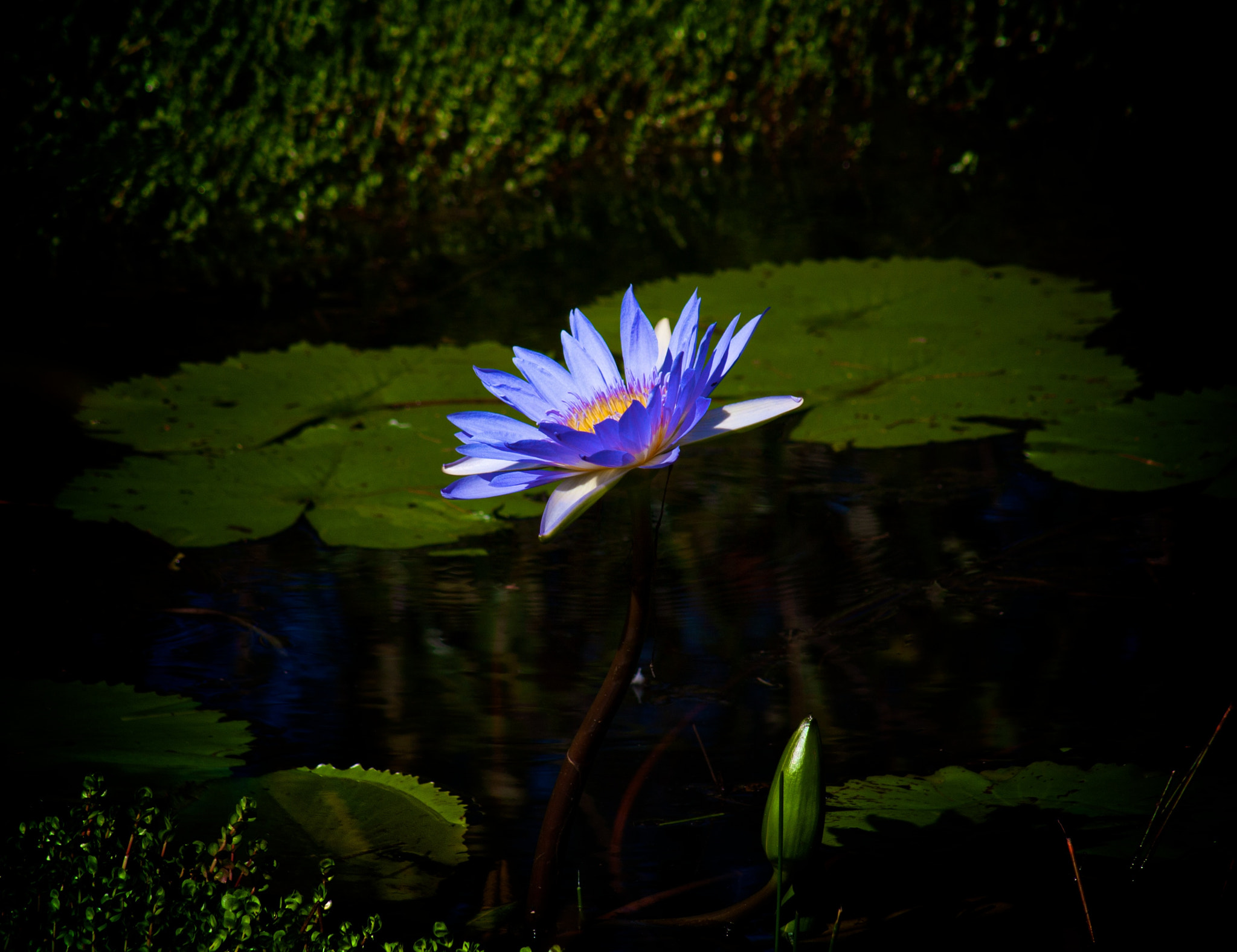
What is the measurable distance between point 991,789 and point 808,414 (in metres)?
0.90

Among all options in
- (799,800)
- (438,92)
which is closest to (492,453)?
(799,800)

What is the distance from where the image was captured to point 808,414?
171 cm

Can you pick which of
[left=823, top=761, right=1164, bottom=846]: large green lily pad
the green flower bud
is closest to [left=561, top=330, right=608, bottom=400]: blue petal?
the green flower bud

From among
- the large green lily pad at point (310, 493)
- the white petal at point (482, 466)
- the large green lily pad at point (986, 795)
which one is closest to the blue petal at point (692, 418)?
the white petal at point (482, 466)

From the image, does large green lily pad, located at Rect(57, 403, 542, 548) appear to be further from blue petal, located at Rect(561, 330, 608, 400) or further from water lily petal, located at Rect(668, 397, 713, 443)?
water lily petal, located at Rect(668, 397, 713, 443)

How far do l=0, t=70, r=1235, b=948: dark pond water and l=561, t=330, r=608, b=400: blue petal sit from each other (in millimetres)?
403

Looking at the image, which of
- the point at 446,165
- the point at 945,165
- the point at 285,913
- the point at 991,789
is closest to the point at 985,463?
the point at 991,789

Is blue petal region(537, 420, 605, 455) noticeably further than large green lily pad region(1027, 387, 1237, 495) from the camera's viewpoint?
No

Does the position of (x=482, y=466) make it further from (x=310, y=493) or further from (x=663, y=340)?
(x=310, y=493)

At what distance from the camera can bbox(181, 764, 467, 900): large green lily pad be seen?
34.6 inches

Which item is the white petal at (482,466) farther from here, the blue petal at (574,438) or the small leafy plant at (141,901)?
the small leafy plant at (141,901)

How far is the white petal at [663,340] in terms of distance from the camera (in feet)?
2.72

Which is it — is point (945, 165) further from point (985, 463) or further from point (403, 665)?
point (403, 665)

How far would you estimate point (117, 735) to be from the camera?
99 centimetres
